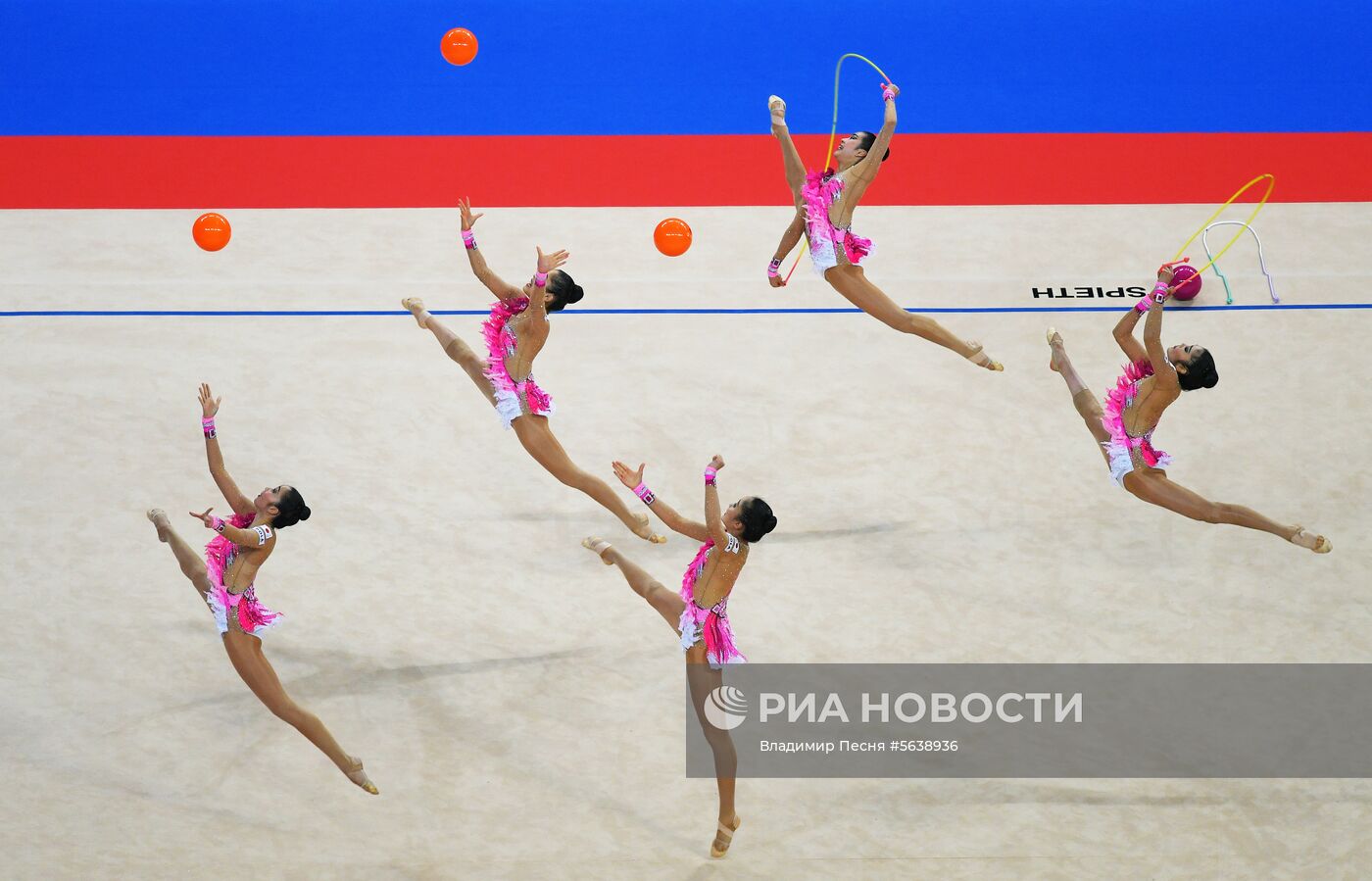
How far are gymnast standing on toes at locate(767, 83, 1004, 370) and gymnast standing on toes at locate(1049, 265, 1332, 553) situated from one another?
56 centimetres

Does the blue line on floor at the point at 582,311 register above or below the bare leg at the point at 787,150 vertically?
above

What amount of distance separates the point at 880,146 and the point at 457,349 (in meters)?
2.08

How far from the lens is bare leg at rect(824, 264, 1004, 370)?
7.23 m

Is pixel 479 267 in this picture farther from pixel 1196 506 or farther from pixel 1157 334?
pixel 1196 506

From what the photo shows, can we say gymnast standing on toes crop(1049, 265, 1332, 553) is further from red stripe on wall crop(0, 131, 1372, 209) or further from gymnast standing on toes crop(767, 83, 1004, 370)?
red stripe on wall crop(0, 131, 1372, 209)

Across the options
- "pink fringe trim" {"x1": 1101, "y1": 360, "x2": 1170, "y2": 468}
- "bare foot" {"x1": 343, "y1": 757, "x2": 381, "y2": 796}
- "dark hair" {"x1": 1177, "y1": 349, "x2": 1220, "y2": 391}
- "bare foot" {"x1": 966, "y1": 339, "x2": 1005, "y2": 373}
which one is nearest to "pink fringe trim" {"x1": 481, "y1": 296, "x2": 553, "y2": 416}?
"bare foot" {"x1": 343, "y1": 757, "x2": 381, "y2": 796}

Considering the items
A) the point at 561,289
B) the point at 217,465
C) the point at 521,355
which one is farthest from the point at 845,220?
the point at 217,465

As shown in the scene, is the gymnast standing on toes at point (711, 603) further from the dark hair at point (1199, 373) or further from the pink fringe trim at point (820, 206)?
the dark hair at point (1199, 373)

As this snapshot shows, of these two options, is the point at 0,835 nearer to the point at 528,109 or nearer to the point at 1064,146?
the point at 528,109

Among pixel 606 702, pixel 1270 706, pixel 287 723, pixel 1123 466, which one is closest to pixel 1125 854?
pixel 1270 706

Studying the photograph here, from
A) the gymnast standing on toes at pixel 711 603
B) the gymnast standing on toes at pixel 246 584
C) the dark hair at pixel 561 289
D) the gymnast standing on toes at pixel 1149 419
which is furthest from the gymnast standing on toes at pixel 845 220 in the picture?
the gymnast standing on toes at pixel 246 584

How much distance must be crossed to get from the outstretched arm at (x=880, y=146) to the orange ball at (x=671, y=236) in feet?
3.58

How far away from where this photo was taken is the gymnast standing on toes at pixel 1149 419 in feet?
22.2

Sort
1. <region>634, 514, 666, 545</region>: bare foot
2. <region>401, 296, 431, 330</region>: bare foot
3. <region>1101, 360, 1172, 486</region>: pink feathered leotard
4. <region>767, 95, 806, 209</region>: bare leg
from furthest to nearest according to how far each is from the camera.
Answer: <region>634, 514, 666, 545</region>: bare foot < <region>401, 296, 431, 330</region>: bare foot < <region>1101, 360, 1172, 486</region>: pink feathered leotard < <region>767, 95, 806, 209</region>: bare leg
